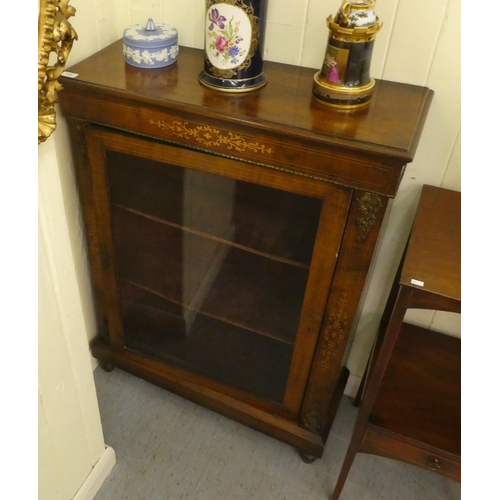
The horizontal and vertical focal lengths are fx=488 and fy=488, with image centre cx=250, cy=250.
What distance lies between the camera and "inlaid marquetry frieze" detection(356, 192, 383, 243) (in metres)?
0.87

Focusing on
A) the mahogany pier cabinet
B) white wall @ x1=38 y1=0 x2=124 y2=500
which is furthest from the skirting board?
the mahogany pier cabinet

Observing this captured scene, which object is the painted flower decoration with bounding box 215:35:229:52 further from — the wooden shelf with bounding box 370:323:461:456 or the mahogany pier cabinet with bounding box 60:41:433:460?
the wooden shelf with bounding box 370:323:461:456

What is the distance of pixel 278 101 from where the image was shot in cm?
93

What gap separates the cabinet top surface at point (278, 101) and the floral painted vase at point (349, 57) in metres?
0.02

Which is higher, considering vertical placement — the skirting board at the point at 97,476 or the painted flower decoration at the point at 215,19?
the painted flower decoration at the point at 215,19

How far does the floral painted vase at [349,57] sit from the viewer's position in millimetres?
837

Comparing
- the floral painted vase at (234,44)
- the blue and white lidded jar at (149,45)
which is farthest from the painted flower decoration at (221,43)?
the blue and white lidded jar at (149,45)

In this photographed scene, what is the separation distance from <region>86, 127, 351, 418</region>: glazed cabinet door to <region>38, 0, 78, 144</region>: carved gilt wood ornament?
1.12ft

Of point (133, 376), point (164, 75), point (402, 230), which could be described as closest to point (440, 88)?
point (402, 230)

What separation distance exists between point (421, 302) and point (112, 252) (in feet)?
2.49

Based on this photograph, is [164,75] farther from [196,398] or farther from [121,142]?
[196,398]

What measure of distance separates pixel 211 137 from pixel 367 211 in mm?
323

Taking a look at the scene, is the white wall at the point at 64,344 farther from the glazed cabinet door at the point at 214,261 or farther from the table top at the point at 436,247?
the table top at the point at 436,247

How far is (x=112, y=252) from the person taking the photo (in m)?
1.24
